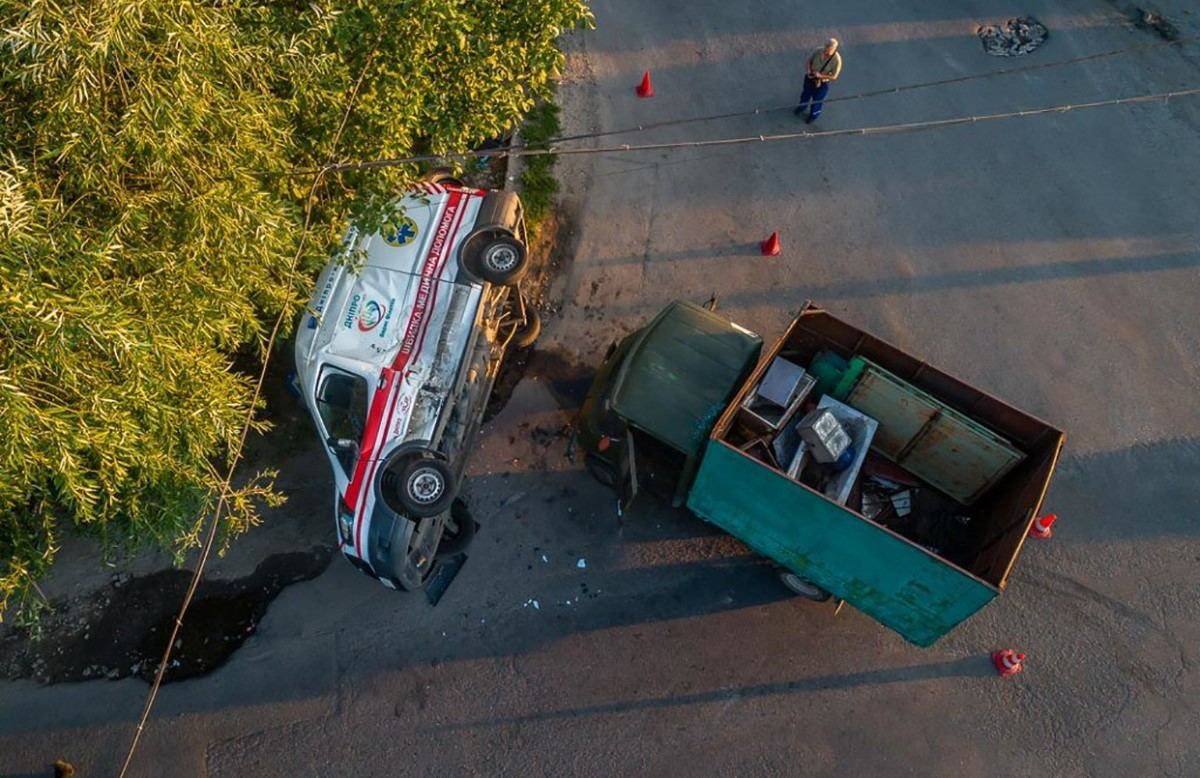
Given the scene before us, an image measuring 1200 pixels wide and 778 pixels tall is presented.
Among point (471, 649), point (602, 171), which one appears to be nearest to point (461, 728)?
point (471, 649)

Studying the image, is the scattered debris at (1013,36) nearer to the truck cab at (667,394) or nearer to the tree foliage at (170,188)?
the truck cab at (667,394)

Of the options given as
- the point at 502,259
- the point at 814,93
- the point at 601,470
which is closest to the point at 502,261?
the point at 502,259

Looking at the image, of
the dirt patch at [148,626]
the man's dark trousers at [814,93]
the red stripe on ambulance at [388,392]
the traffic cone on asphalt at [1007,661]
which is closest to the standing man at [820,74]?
the man's dark trousers at [814,93]

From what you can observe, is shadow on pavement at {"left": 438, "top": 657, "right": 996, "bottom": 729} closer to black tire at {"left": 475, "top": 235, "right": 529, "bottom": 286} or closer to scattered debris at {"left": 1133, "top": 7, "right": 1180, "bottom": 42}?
black tire at {"left": 475, "top": 235, "right": 529, "bottom": 286}

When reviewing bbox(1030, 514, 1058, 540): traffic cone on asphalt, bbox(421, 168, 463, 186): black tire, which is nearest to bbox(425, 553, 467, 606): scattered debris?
bbox(421, 168, 463, 186): black tire

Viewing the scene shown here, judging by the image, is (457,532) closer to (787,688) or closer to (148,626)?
(148,626)

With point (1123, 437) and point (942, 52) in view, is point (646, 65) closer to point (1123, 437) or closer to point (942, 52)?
point (942, 52)
